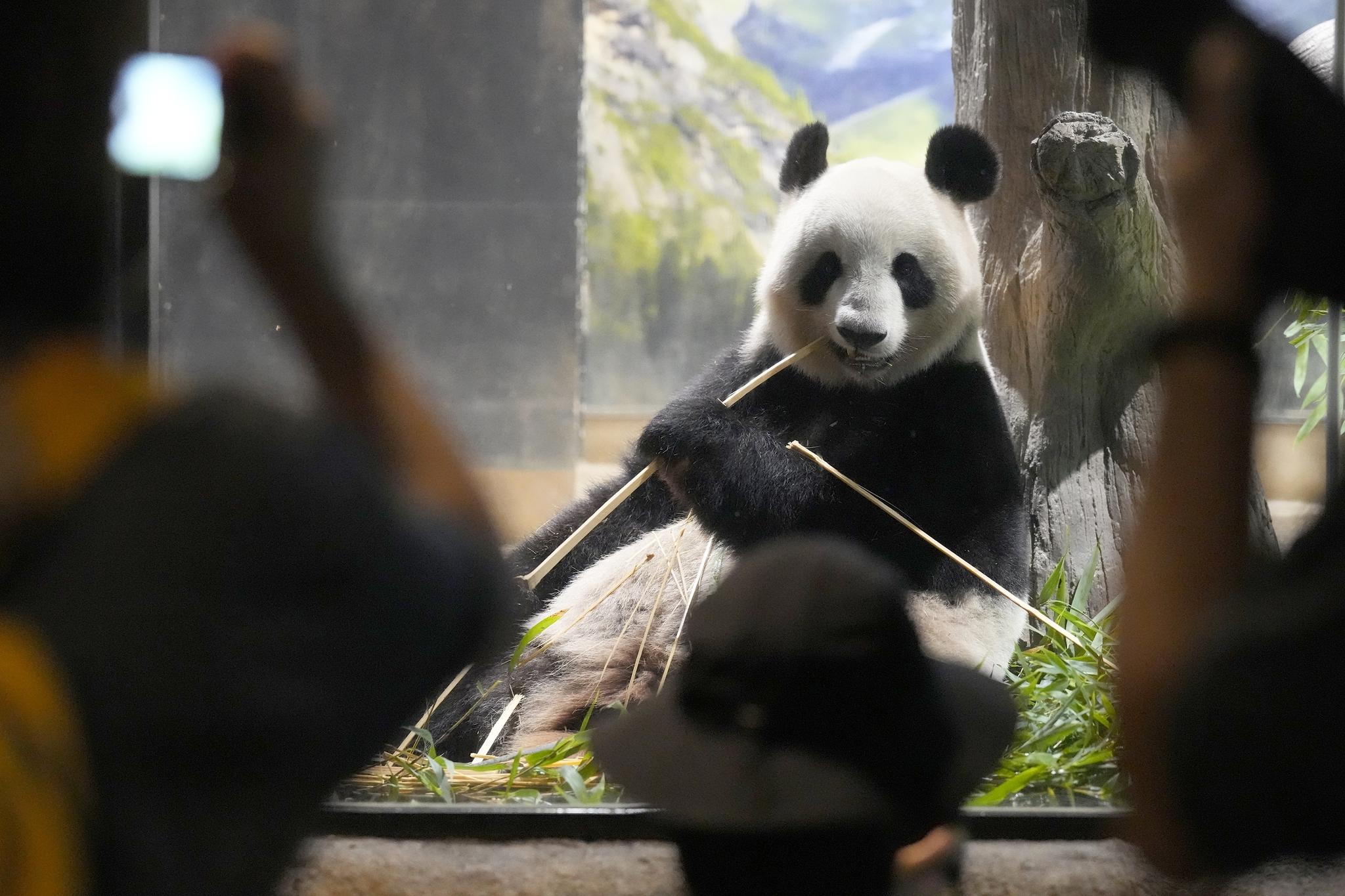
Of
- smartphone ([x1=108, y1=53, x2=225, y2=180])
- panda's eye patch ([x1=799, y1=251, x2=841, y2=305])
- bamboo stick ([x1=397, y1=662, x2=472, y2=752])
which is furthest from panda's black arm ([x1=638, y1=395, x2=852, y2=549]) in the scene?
smartphone ([x1=108, y1=53, x2=225, y2=180])

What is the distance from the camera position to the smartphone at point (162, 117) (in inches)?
36.5

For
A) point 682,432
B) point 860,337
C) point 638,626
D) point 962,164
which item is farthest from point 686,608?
point 962,164

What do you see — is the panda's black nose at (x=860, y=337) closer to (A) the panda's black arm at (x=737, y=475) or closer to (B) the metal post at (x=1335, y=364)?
(A) the panda's black arm at (x=737, y=475)

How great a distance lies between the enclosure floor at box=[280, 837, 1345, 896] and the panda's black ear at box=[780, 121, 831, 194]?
101 centimetres

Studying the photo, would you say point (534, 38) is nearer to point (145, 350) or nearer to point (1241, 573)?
point (145, 350)

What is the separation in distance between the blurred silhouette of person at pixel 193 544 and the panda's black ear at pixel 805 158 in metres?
0.89

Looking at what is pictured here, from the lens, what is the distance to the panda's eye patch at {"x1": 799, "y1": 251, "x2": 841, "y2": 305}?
178cm

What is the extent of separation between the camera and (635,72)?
1.59 metres

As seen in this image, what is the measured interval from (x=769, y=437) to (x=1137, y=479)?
0.60 meters

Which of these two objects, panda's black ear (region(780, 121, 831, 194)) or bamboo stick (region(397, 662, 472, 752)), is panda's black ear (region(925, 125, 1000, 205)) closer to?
panda's black ear (region(780, 121, 831, 194))

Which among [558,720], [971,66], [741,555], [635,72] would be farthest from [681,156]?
[558,720]

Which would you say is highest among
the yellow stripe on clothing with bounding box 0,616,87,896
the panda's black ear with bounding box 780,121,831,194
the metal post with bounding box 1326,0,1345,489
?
the panda's black ear with bounding box 780,121,831,194

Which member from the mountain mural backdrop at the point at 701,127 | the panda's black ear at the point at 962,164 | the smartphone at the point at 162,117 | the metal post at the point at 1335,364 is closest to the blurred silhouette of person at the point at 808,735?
the metal post at the point at 1335,364

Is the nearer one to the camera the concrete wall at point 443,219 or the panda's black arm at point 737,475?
the concrete wall at point 443,219
